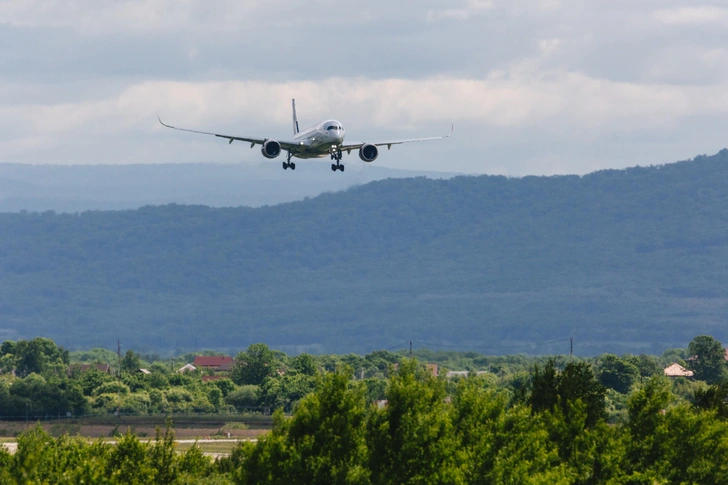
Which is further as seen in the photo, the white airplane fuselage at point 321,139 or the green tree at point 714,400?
the white airplane fuselage at point 321,139

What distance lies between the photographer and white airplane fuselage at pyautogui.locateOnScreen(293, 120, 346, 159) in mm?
105250

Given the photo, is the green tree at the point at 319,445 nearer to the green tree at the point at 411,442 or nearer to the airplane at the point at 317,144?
the green tree at the point at 411,442

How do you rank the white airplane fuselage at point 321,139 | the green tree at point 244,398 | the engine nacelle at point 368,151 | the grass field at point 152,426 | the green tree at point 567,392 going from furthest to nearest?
the green tree at point 244,398 → the grass field at point 152,426 → the engine nacelle at point 368,151 → the white airplane fuselage at point 321,139 → the green tree at point 567,392

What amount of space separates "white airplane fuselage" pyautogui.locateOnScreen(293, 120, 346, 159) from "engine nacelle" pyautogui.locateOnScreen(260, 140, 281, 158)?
1.69m

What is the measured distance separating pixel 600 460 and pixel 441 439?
37.5 feet

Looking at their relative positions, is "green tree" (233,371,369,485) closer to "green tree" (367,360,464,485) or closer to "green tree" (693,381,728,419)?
"green tree" (367,360,464,485)

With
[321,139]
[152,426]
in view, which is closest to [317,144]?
[321,139]

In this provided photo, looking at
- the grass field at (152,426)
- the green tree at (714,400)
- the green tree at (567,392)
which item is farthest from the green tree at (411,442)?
the grass field at (152,426)

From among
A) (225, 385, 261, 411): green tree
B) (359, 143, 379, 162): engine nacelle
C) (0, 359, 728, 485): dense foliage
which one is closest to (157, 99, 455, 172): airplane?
(359, 143, 379, 162): engine nacelle

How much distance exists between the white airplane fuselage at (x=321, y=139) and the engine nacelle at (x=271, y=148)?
1.69 metres

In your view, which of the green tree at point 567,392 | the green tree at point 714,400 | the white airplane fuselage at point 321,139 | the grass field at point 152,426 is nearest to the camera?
the green tree at point 567,392

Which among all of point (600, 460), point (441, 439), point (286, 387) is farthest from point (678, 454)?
point (286, 387)

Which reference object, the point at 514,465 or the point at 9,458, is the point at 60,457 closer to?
the point at 9,458

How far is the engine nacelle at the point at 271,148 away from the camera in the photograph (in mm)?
105375
